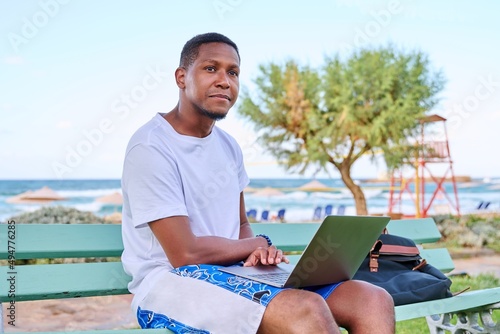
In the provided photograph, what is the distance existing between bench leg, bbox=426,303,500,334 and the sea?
91.1ft

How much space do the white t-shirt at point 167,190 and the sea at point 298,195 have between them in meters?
28.5

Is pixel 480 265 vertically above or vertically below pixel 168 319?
below

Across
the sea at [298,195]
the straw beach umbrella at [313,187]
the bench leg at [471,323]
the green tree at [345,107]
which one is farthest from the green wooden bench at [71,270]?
the straw beach umbrella at [313,187]

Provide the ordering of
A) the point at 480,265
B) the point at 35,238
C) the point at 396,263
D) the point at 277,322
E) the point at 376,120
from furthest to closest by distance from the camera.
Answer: the point at 376,120
the point at 480,265
the point at 396,263
the point at 35,238
the point at 277,322

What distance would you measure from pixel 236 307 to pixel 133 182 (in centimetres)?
58

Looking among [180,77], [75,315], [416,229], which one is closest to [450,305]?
[416,229]

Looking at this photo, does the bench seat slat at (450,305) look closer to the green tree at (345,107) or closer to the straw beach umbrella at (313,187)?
the green tree at (345,107)

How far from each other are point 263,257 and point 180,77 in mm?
787

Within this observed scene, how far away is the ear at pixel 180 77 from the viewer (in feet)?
8.10

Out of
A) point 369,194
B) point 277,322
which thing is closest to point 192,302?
point 277,322

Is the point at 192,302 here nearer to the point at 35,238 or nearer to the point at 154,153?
the point at 154,153

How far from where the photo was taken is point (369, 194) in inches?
1531

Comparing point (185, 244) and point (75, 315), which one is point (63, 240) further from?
point (75, 315)

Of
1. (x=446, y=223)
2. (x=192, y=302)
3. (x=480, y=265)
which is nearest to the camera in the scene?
(x=192, y=302)
